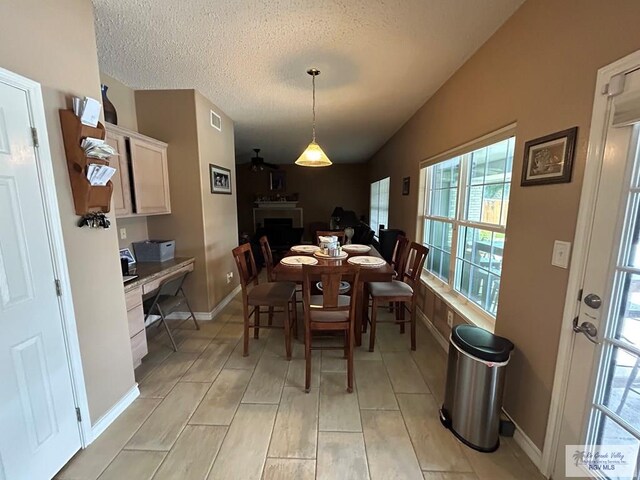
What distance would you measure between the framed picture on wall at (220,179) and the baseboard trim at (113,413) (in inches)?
88.5

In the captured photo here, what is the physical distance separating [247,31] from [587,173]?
7.16 feet

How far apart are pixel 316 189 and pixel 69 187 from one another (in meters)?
7.42

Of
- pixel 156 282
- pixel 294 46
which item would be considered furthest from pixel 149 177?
pixel 294 46

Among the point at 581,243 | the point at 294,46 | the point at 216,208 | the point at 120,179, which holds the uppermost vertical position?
the point at 294,46

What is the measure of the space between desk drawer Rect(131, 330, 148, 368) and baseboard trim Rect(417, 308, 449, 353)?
108 inches

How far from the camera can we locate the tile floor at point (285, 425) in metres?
1.46

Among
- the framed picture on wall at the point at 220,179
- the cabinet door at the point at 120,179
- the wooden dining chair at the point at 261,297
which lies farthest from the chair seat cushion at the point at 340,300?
the framed picture on wall at the point at 220,179

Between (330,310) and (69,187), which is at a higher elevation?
(69,187)

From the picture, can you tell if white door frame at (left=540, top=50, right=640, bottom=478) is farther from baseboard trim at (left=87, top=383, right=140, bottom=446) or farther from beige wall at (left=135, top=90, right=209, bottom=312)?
beige wall at (left=135, top=90, right=209, bottom=312)

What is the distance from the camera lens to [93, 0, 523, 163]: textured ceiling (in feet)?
5.45

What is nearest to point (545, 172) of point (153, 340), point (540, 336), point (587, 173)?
point (587, 173)

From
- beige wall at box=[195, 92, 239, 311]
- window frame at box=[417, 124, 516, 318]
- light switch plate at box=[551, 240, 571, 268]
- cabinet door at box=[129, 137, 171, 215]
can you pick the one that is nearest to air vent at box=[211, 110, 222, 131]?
beige wall at box=[195, 92, 239, 311]

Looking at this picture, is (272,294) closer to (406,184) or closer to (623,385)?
(623,385)

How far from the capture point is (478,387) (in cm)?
153
